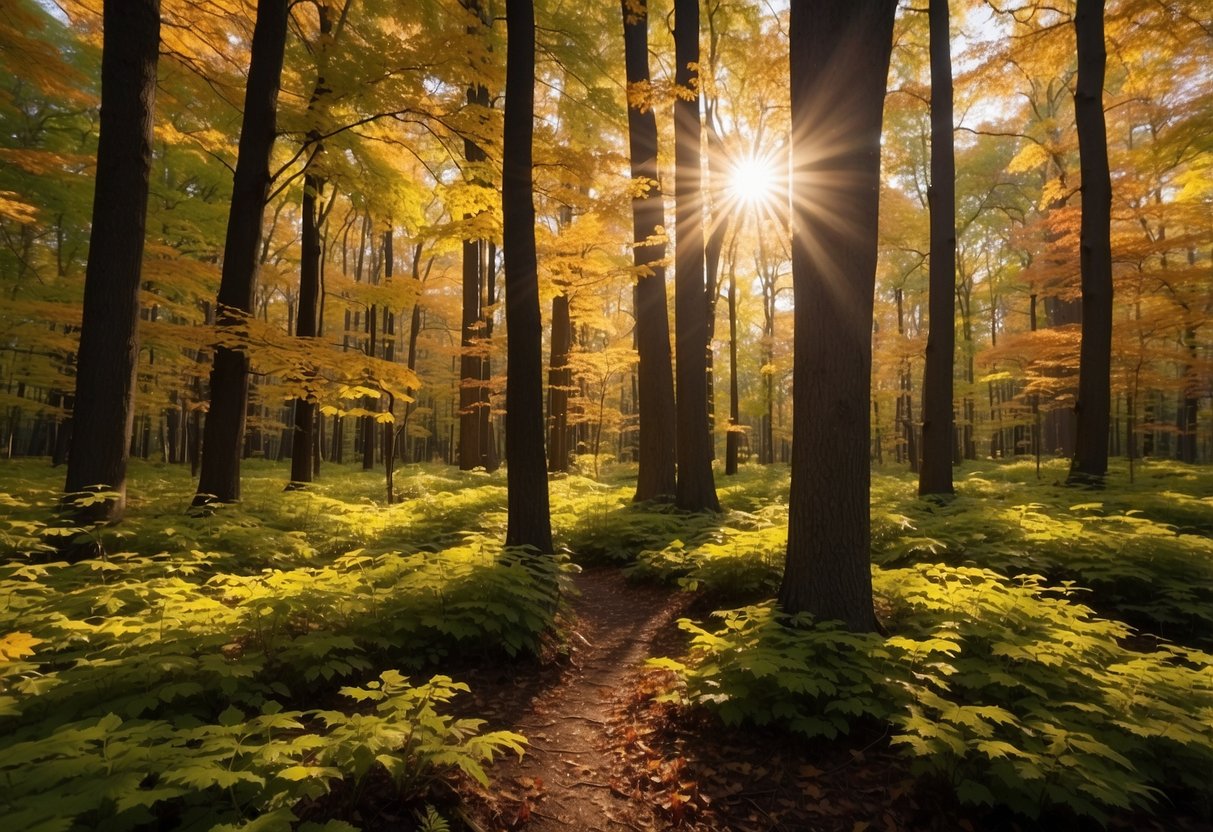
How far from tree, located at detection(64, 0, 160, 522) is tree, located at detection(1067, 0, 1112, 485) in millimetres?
13949

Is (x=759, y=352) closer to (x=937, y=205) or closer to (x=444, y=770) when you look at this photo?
(x=937, y=205)

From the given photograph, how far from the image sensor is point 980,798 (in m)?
2.60

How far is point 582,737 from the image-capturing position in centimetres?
376

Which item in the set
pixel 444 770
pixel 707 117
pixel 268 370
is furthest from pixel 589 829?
pixel 707 117

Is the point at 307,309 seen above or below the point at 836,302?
above

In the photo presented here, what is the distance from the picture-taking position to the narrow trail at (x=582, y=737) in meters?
2.92

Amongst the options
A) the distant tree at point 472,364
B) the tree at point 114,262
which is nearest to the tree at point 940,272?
the distant tree at point 472,364

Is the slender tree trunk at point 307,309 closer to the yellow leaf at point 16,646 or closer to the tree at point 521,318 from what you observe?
the tree at point 521,318

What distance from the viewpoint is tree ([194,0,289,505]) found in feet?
24.6

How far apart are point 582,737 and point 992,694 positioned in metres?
2.68

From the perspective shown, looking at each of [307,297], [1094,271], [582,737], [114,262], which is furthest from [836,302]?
[307,297]

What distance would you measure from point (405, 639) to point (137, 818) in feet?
7.28

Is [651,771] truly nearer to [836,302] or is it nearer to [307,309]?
[836,302]

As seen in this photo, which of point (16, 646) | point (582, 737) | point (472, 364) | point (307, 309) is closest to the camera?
point (16, 646)
